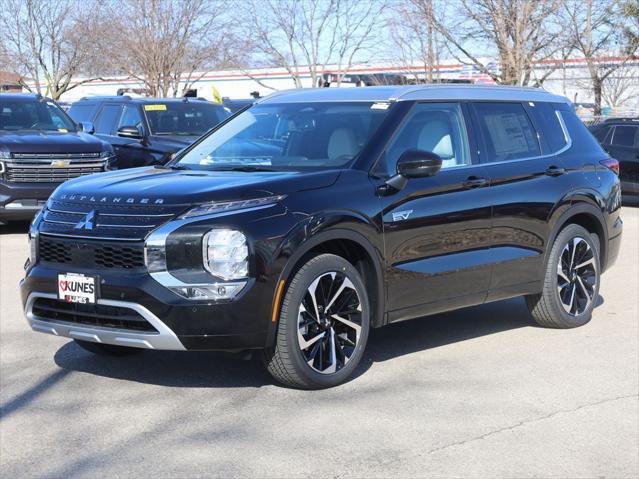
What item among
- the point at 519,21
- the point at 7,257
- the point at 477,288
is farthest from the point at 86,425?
the point at 519,21

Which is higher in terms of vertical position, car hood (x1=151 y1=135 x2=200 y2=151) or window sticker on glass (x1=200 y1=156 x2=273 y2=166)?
car hood (x1=151 y1=135 x2=200 y2=151)

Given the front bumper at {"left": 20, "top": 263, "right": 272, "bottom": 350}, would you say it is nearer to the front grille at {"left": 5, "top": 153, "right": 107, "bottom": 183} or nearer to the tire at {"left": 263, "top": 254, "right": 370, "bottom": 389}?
the tire at {"left": 263, "top": 254, "right": 370, "bottom": 389}

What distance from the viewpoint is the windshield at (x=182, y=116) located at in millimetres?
15695

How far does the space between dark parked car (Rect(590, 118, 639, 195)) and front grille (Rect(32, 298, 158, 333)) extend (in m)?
15.2

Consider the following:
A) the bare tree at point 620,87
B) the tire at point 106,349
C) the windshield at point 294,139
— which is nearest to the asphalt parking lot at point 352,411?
the tire at point 106,349

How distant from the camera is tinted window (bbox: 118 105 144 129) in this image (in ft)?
51.3

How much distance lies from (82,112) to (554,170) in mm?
11551

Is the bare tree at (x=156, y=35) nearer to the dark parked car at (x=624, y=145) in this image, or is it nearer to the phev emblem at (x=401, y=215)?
the dark parked car at (x=624, y=145)

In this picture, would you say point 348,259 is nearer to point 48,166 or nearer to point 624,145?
point 48,166

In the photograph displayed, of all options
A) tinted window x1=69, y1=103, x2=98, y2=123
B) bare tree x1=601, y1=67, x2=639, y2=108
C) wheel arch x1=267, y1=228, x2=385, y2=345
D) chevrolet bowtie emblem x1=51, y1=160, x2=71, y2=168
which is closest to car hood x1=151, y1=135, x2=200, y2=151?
chevrolet bowtie emblem x1=51, y1=160, x2=71, y2=168

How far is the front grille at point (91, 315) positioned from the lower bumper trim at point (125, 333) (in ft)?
0.08

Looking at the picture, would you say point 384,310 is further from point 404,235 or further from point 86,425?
point 86,425

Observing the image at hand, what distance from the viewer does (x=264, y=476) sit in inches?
177

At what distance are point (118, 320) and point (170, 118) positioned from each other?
10.8 metres
